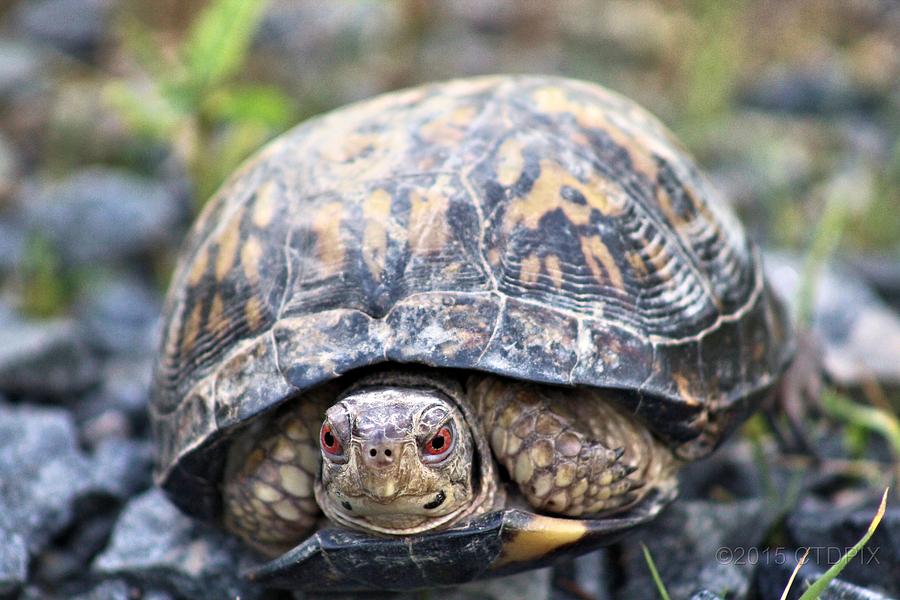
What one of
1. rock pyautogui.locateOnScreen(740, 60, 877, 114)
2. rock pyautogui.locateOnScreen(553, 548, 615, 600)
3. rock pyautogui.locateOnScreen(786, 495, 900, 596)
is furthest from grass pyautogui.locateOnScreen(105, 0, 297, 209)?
rock pyautogui.locateOnScreen(740, 60, 877, 114)

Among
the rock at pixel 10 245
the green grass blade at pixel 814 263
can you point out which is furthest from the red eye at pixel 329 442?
the rock at pixel 10 245

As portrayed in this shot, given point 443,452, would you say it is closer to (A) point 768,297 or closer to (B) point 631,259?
(B) point 631,259

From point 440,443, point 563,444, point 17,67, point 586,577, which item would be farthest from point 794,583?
point 17,67

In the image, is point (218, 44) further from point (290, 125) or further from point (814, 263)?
point (814, 263)

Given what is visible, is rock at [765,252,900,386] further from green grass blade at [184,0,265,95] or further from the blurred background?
green grass blade at [184,0,265,95]

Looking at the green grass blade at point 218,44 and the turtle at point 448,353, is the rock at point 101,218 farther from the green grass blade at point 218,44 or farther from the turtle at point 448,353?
the turtle at point 448,353

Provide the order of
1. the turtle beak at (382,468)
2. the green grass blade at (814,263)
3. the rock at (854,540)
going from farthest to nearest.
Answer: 1. the green grass blade at (814,263)
2. the rock at (854,540)
3. the turtle beak at (382,468)

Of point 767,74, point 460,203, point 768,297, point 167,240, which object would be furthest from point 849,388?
point 767,74
